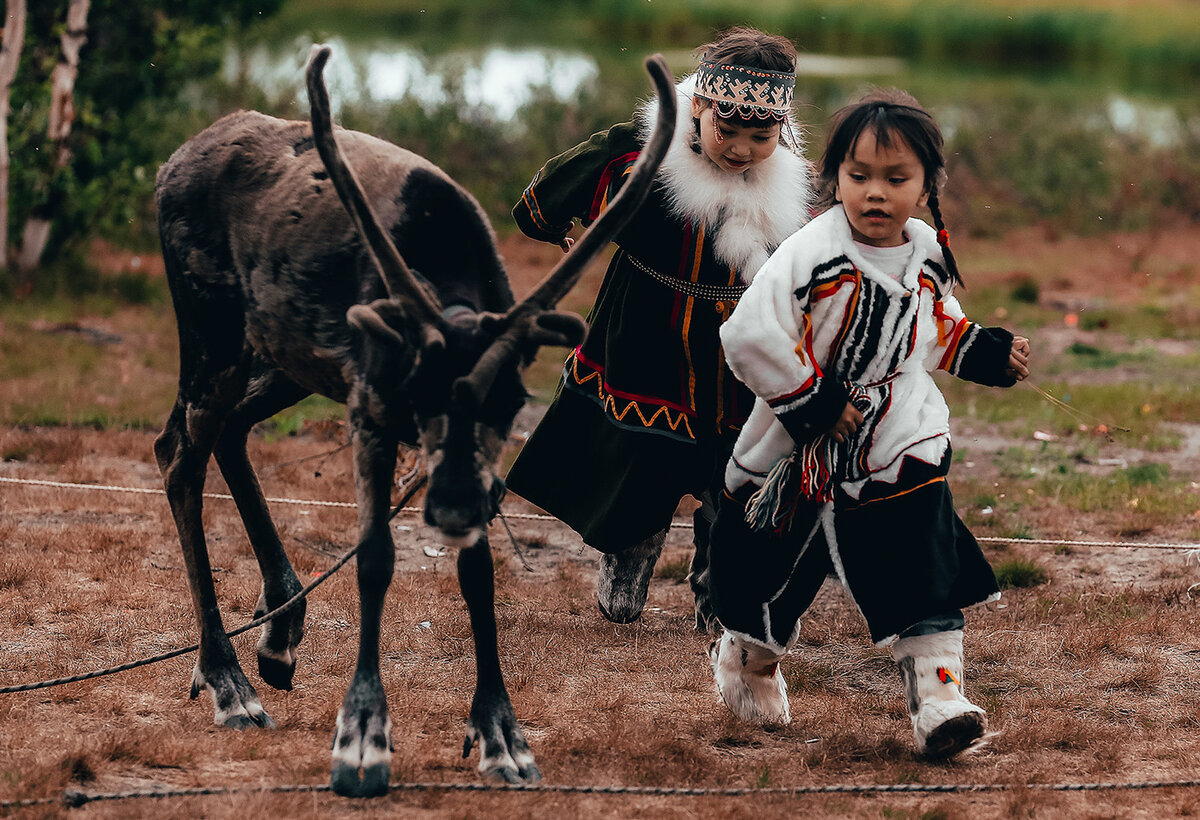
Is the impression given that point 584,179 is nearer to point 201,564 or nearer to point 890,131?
point 890,131

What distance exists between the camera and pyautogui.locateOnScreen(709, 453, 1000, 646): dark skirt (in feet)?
12.8

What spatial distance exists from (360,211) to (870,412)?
1482mm

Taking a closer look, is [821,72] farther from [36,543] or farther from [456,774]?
[456,774]

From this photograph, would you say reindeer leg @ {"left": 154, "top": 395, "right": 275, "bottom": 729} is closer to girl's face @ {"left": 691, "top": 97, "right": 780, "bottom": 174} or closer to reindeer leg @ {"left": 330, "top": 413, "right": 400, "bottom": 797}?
reindeer leg @ {"left": 330, "top": 413, "right": 400, "bottom": 797}

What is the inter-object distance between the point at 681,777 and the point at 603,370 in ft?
5.13

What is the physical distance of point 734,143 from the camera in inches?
176

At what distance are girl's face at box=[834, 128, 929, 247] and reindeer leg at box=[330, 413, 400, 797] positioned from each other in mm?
1398

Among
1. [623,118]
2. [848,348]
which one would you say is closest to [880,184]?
[848,348]

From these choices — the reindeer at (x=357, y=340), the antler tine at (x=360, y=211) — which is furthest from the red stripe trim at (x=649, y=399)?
the antler tine at (x=360, y=211)

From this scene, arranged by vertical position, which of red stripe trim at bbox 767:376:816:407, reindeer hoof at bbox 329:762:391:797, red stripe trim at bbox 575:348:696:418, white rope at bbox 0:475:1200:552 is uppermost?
red stripe trim at bbox 767:376:816:407

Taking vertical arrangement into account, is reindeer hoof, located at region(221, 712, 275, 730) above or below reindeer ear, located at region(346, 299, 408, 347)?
below

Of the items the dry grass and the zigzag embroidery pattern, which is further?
the zigzag embroidery pattern

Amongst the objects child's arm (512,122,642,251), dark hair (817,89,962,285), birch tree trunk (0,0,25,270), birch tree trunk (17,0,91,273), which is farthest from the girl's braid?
birch tree trunk (17,0,91,273)

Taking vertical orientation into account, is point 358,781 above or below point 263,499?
below
